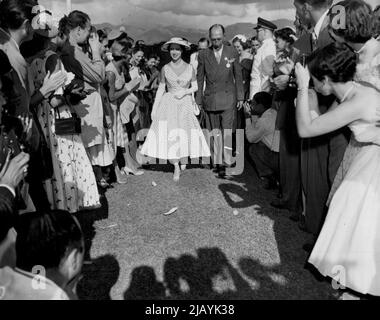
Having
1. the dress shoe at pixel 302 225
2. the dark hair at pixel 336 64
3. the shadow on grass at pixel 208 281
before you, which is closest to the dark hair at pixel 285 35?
the dress shoe at pixel 302 225

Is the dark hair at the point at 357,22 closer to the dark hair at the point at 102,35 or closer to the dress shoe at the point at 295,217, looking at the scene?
the dress shoe at the point at 295,217

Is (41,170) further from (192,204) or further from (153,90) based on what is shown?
(153,90)

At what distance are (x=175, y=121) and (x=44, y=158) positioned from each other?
3417mm

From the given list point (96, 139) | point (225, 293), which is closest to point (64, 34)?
point (96, 139)

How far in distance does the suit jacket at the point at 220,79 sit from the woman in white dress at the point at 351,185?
3.71m

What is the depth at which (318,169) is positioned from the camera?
12.9ft

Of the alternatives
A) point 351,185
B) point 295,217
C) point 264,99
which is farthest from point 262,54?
point 351,185

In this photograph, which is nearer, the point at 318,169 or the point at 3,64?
the point at 3,64

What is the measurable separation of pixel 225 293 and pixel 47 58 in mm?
2578

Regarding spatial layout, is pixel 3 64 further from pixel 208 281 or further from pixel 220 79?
pixel 220 79

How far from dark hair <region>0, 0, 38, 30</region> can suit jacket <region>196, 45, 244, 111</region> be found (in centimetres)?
421

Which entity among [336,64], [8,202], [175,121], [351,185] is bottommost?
[175,121]

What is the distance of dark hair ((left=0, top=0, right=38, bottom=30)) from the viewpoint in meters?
2.96

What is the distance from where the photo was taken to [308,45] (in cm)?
425
